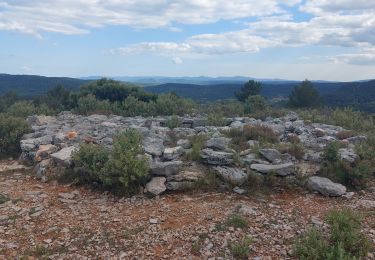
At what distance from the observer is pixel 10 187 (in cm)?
865

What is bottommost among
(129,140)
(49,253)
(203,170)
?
(49,253)

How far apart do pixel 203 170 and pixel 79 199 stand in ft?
8.45

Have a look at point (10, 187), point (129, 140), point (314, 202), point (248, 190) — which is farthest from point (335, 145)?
point (10, 187)

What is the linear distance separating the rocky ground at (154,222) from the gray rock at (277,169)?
42cm

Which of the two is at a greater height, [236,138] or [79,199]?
[236,138]

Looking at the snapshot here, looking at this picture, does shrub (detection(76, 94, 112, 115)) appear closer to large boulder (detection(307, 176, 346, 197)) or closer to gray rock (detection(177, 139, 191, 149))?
gray rock (detection(177, 139, 191, 149))

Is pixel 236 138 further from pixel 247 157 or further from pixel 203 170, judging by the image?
pixel 203 170

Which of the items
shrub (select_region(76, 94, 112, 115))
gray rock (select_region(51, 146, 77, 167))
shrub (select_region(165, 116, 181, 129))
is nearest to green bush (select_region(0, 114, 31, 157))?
gray rock (select_region(51, 146, 77, 167))

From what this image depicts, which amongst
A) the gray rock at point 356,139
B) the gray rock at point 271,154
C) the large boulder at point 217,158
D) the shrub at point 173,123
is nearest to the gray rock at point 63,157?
the large boulder at point 217,158

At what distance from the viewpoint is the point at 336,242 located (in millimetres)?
5656

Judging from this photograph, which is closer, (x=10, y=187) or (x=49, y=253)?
(x=49, y=253)

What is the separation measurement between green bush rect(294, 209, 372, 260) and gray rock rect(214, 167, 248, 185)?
1984 mm

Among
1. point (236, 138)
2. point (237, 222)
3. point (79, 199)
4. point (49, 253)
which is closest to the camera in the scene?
point (49, 253)

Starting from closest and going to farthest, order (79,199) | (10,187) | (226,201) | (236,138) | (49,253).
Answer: (49,253), (226,201), (79,199), (10,187), (236,138)
